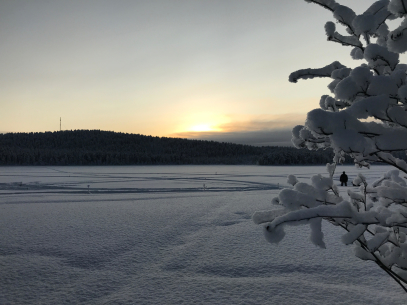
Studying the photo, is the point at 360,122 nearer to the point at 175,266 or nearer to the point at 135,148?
the point at 175,266

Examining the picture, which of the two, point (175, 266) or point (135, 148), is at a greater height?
point (135, 148)

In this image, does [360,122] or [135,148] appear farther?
[135,148]

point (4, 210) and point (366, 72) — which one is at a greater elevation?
point (366, 72)

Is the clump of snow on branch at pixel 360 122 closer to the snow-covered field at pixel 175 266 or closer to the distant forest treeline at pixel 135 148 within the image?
the snow-covered field at pixel 175 266

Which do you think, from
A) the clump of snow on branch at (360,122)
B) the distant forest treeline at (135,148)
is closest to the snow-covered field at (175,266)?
the clump of snow on branch at (360,122)

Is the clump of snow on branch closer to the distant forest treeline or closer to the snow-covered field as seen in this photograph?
the snow-covered field

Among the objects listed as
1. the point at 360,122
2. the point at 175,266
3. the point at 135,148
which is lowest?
the point at 175,266

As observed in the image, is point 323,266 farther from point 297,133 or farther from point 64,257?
point 64,257

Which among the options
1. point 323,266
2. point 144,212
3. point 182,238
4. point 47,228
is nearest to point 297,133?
point 323,266

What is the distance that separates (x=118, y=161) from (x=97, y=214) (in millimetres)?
90131

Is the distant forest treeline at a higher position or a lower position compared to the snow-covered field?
higher

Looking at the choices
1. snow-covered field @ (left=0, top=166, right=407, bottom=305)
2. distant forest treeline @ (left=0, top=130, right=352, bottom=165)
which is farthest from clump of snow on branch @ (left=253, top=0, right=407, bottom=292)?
distant forest treeline @ (left=0, top=130, right=352, bottom=165)

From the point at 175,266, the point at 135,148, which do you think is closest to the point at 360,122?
the point at 175,266

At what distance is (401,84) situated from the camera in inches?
77.4
